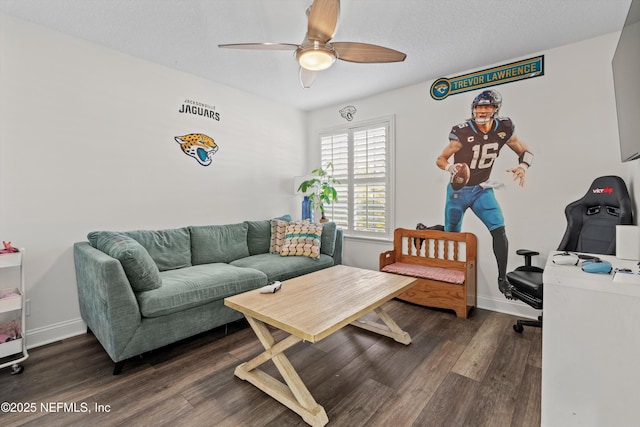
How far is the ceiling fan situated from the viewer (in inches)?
64.9

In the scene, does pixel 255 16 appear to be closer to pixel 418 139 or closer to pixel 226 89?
pixel 226 89

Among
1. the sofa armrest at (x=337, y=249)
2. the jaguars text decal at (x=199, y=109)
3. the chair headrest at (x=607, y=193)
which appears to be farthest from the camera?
the sofa armrest at (x=337, y=249)

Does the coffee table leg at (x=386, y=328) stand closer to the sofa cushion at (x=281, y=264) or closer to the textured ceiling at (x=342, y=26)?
the sofa cushion at (x=281, y=264)

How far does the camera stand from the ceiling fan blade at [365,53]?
1974 mm

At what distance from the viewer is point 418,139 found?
11.6ft

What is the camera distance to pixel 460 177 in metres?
3.25

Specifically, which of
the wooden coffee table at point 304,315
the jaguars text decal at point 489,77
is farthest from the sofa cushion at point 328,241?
the jaguars text decal at point 489,77

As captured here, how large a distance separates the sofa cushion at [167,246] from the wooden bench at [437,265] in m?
2.10

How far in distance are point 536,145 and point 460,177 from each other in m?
0.72

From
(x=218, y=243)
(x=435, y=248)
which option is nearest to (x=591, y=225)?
(x=435, y=248)

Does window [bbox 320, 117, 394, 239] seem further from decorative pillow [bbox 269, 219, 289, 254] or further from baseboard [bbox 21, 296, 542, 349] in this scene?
baseboard [bbox 21, 296, 542, 349]

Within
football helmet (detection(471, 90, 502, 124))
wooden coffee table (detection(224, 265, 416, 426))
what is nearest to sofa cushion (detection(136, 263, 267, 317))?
wooden coffee table (detection(224, 265, 416, 426))

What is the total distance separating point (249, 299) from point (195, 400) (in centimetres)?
62

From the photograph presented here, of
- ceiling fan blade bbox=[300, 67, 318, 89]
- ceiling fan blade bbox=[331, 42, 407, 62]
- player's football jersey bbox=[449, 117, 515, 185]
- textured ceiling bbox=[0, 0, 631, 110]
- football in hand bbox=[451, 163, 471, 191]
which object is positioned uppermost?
textured ceiling bbox=[0, 0, 631, 110]
